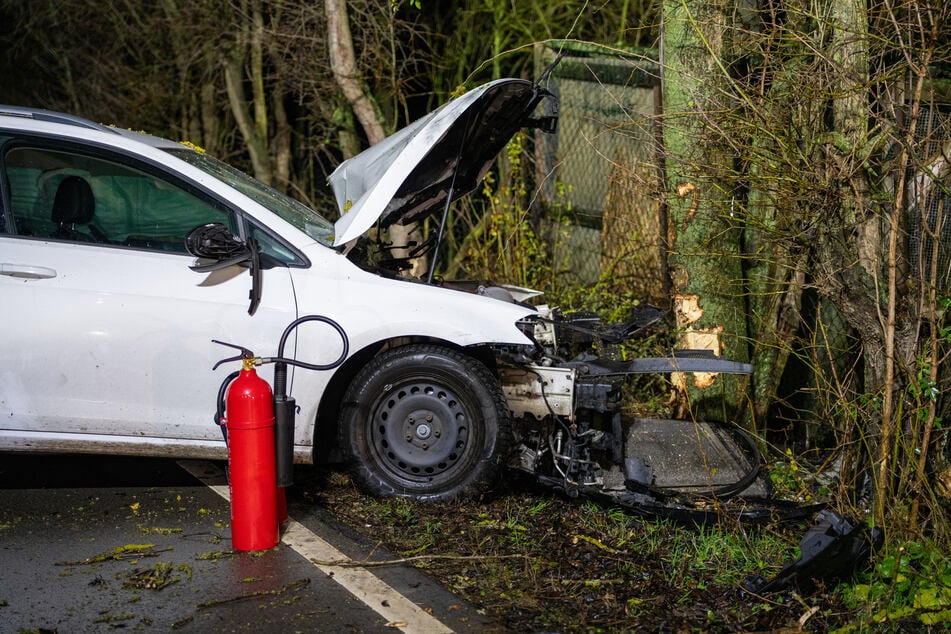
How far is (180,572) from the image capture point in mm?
4191

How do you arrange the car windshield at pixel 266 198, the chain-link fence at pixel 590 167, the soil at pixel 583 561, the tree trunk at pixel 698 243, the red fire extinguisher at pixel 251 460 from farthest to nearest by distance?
the chain-link fence at pixel 590 167, the tree trunk at pixel 698 243, the car windshield at pixel 266 198, the red fire extinguisher at pixel 251 460, the soil at pixel 583 561

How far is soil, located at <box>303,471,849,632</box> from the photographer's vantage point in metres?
3.82

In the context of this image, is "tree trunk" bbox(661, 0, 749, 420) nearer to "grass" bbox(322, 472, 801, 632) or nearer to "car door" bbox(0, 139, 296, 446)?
"grass" bbox(322, 472, 801, 632)

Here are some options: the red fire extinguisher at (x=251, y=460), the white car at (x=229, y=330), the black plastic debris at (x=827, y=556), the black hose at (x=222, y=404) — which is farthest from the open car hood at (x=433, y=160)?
the black plastic debris at (x=827, y=556)

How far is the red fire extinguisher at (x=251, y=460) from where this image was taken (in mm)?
4254

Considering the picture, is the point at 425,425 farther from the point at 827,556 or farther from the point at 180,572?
the point at 827,556

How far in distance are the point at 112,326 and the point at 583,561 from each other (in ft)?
8.40

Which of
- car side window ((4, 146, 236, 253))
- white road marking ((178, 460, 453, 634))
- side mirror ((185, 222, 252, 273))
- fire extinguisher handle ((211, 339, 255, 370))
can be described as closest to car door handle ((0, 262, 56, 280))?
car side window ((4, 146, 236, 253))

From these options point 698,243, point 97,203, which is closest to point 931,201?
point 698,243

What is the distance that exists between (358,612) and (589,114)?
5984 millimetres

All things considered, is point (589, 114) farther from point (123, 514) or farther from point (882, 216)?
point (123, 514)

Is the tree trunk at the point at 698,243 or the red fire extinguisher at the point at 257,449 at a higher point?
the tree trunk at the point at 698,243

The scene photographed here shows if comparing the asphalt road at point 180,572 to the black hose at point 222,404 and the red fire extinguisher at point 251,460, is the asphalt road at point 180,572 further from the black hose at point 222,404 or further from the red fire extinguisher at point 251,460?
the black hose at point 222,404

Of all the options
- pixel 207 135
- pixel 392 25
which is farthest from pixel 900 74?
pixel 207 135
